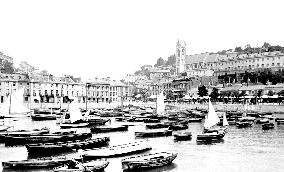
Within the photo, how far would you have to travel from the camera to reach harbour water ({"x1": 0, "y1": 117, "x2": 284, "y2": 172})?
4247 cm

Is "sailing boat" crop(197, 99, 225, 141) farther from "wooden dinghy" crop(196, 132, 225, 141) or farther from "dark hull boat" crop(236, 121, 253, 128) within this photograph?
"dark hull boat" crop(236, 121, 253, 128)

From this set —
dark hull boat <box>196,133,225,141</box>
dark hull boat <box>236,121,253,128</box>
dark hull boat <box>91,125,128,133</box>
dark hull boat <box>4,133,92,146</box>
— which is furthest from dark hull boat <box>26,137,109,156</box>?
dark hull boat <box>236,121,253,128</box>

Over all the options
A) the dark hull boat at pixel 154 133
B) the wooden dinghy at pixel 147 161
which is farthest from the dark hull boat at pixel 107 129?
the wooden dinghy at pixel 147 161

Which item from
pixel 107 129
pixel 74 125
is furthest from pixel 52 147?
pixel 74 125

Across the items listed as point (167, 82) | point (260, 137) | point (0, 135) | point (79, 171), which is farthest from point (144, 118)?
point (167, 82)

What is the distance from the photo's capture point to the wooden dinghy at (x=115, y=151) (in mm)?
43844

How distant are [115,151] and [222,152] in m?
13.1

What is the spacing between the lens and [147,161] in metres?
39.9

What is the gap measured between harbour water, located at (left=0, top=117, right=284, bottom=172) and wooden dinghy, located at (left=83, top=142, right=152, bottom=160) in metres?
0.84

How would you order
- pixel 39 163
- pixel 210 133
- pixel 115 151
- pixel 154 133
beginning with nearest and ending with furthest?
pixel 39 163
pixel 115 151
pixel 210 133
pixel 154 133

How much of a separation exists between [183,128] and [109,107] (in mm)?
70285

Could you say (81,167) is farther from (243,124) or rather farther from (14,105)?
(243,124)

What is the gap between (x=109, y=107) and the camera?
142 meters

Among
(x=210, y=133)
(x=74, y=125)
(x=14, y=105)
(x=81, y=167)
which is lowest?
(x=81, y=167)
